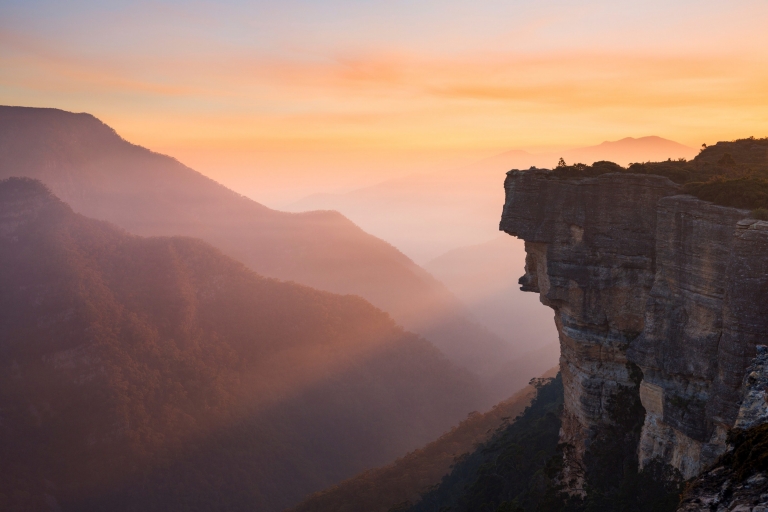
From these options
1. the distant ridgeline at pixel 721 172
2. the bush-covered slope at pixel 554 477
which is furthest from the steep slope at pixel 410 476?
the distant ridgeline at pixel 721 172

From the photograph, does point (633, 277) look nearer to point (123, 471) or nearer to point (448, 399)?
point (123, 471)

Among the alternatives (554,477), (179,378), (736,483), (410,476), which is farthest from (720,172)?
(179,378)

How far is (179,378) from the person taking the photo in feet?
365

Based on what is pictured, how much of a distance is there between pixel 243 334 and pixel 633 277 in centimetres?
10376

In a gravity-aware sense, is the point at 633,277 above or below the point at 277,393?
above

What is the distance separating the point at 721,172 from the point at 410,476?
6019 centimetres

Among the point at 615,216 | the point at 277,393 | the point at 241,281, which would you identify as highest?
the point at 615,216

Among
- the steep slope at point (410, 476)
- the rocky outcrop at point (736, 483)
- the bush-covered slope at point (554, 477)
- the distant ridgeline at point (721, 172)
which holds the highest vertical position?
the distant ridgeline at point (721, 172)

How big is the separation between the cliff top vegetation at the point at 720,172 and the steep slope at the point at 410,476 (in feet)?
159

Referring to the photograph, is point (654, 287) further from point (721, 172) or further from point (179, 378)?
point (179, 378)

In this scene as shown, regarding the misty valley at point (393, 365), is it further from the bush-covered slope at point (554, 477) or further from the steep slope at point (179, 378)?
the steep slope at point (179, 378)

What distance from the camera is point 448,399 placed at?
127 meters

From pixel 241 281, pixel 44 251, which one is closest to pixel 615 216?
pixel 241 281

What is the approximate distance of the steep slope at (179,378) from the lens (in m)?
92.5
